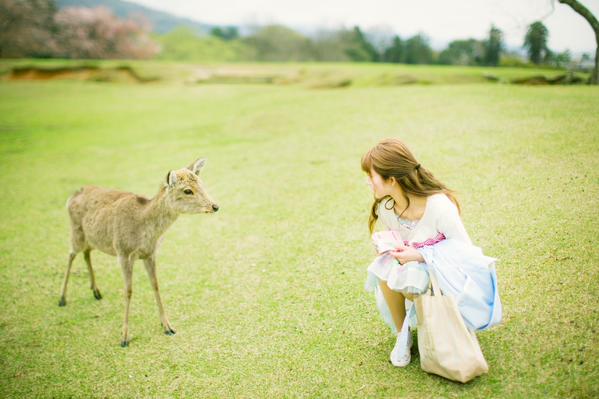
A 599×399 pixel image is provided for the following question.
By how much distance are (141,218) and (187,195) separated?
72 centimetres

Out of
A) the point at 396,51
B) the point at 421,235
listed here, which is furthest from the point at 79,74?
the point at 396,51

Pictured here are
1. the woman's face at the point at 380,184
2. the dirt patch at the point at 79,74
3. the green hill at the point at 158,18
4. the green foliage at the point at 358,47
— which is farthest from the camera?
the green hill at the point at 158,18

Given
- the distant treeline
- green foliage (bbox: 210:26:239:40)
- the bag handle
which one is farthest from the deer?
green foliage (bbox: 210:26:239:40)

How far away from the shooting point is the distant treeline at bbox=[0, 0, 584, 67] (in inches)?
1404

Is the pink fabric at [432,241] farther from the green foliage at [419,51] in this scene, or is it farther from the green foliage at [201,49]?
the green foliage at [201,49]

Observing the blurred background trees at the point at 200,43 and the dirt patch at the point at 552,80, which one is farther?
the blurred background trees at the point at 200,43

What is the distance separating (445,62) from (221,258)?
3830 centimetres

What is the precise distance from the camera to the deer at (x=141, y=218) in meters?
4.46

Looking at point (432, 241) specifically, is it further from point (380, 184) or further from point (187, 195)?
point (187, 195)

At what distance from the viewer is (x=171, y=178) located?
14.2 ft

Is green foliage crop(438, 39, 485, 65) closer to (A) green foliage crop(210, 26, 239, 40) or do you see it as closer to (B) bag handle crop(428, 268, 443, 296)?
(B) bag handle crop(428, 268, 443, 296)

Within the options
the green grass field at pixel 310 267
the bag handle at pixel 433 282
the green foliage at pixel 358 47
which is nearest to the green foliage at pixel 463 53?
the green foliage at pixel 358 47

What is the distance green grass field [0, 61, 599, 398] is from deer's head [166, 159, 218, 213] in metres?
1.43

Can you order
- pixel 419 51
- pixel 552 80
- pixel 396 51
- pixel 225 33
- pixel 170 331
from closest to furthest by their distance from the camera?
1. pixel 170 331
2. pixel 552 80
3. pixel 419 51
4. pixel 396 51
5. pixel 225 33
